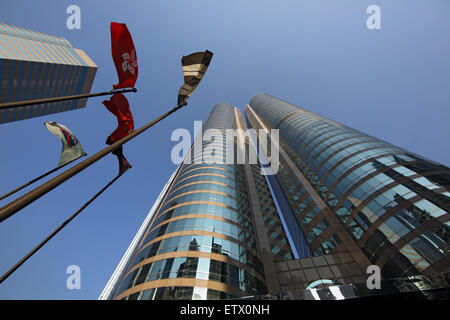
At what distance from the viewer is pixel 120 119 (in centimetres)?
784

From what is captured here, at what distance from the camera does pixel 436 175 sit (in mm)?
26172

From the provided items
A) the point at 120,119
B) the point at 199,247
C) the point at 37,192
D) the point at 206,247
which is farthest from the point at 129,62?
the point at 206,247

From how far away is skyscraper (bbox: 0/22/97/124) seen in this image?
61.5 metres

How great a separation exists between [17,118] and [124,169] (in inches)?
3897

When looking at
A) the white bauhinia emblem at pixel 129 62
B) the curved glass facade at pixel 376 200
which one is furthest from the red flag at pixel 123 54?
the curved glass facade at pixel 376 200

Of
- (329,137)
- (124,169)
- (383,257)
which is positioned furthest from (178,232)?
(329,137)

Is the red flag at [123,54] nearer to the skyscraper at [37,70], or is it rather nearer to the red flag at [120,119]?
the red flag at [120,119]

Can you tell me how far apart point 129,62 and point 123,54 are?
1.08 feet

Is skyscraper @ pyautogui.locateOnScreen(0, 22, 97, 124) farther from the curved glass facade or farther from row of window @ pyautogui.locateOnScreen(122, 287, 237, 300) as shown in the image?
the curved glass facade

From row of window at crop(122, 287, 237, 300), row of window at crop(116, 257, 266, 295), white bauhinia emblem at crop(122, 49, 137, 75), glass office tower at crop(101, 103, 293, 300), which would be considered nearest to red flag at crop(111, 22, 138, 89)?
white bauhinia emblem at crop(122, 49, 137, 75)

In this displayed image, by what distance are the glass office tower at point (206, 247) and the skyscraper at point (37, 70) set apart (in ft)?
236

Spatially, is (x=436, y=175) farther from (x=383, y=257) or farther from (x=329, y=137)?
(x=329, y=137)

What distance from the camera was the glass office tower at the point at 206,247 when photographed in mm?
18750

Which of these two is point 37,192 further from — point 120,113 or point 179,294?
point 179,294
